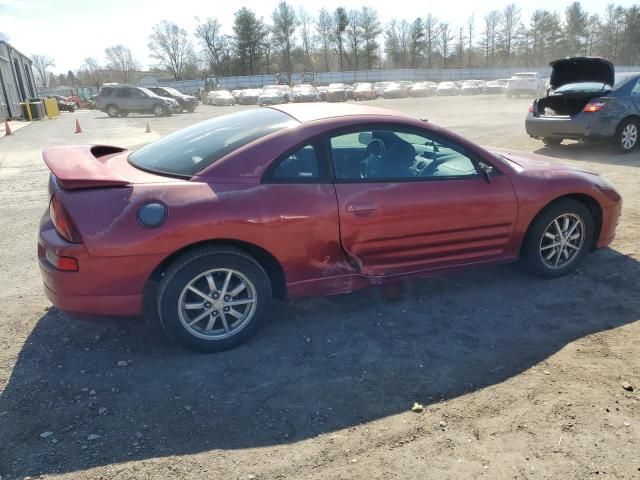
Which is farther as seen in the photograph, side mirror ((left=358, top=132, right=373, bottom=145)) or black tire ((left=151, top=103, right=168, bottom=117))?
black tire ((left=151, top=103, right=168, bottom=117))

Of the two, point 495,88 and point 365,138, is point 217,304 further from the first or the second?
point 495,88

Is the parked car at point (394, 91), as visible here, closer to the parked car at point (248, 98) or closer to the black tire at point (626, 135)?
the parked car at point (248, 98)

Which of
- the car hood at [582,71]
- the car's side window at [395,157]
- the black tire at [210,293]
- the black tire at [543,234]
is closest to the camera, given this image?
the black tire at [210,293]

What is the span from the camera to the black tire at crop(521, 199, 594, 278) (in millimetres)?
3965

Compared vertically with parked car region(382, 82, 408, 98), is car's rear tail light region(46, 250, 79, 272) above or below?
above

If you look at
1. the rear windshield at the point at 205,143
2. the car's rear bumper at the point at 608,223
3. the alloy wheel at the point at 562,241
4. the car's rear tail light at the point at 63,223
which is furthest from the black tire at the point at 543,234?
the car's rear tail light at the point at 63,223

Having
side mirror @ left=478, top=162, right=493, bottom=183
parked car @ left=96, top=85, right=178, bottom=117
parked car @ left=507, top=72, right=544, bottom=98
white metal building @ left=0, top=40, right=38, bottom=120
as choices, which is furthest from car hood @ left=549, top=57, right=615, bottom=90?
white metal building @ left=0, top=40, right=38, bottom=120

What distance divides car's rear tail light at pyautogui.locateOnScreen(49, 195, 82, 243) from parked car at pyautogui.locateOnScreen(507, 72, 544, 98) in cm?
3450

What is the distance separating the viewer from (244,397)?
2.78 meters

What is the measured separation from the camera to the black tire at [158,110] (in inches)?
1150

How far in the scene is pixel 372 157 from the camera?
139 inches

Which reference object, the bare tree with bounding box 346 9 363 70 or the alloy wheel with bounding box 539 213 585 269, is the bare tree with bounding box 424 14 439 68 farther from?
the alloy wheel with bounding box 539 213 585 269

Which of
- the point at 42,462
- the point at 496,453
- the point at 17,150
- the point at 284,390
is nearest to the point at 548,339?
the point at 496,453

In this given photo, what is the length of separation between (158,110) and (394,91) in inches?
927
